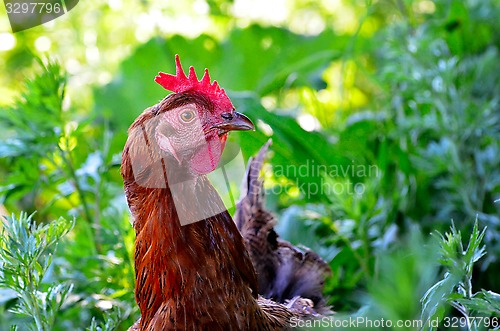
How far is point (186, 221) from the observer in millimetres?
1166

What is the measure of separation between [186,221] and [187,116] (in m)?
0.19

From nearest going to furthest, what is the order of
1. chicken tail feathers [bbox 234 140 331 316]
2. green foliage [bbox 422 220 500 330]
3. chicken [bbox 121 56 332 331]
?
1. green foliage [bbox 422 220 500 330]
2. chicken [bbox 121 56 332 331]
3. chicken tail feathers [bbox 234 140 331 316]

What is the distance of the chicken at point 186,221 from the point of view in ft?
3.79

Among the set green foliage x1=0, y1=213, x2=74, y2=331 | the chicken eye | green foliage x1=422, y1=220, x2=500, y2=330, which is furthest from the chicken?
green foliage x1=422, y1=220, x2=500, y2=330

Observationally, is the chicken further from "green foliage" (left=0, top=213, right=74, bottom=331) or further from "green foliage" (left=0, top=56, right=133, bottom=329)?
"green foliage" (left=0, top=56, right=133, bottom=329)

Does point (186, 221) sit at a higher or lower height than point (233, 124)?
lower

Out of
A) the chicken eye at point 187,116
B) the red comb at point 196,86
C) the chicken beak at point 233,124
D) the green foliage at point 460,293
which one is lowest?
the green foliage at point 460,293

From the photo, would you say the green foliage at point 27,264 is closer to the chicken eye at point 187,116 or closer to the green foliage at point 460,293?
the chicken eye at point 187,116

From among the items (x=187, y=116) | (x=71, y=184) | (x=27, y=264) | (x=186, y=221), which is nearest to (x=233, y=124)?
(x=187, y=116)

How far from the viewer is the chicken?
115 cm

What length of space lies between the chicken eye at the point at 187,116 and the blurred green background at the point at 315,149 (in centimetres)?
41

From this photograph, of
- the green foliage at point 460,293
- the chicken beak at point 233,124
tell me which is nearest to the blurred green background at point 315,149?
the green foliage at point 460,293

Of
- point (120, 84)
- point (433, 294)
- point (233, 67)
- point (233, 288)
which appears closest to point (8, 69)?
point (120, 84)

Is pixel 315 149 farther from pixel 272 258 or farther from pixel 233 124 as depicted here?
pixel 233 124
